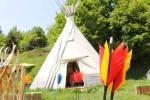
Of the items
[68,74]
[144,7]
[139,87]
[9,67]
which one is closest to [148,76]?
[68,74]

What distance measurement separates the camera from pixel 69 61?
17.7 metres

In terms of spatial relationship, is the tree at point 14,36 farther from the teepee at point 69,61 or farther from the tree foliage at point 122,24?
the teepee at point 69,61

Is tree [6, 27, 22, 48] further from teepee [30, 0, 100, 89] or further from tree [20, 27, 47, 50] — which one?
teepee [30, 0, 100, 89]

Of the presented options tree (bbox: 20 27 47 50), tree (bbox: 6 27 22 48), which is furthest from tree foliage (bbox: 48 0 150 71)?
tree (bbox: 20 27 47 50)

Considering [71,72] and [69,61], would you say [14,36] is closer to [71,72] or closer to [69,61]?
[71,72]

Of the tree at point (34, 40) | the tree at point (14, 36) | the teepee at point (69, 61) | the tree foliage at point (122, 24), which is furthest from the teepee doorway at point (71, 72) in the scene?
the tree at point (34, 40)

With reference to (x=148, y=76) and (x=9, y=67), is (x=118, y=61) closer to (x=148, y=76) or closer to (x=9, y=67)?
(x=9, y=67)

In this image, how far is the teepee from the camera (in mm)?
17031

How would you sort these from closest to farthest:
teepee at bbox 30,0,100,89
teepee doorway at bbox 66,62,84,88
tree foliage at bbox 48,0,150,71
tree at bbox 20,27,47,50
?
teepee at bbox 30,0,100,89 < teepee doorway at bbox 66,62,84,88 < tree foliage at bbox 48,0,150,71 < tree at bbox 20,27,47,50

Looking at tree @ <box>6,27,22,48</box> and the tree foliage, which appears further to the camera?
tree @ <box>6,27,22,48</box>

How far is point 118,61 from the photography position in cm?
197

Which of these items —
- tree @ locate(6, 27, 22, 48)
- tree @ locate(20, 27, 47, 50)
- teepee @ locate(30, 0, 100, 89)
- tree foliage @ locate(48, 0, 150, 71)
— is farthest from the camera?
tree @ locate(20, 27, 47, 50)

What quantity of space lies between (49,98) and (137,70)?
12.7 m

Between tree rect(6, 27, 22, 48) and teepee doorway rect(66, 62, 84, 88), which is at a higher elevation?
teepee doorway rect(66, 62, 84, 88)
